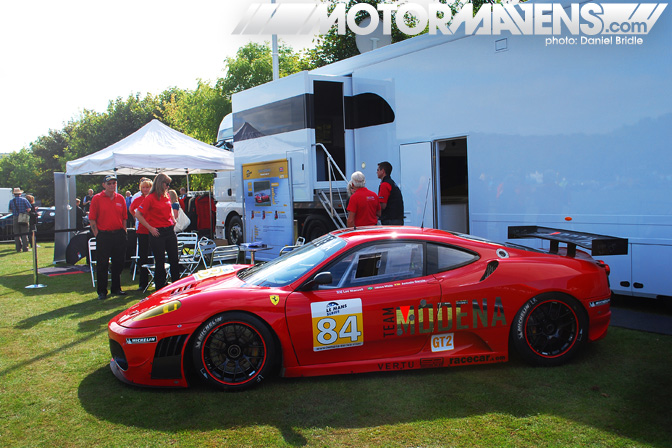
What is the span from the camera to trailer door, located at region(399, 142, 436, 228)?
25.6 ft

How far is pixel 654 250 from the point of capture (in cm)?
549

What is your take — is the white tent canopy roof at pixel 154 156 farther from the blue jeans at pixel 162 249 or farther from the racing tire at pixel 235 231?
the blue jeans at pixel 162 249

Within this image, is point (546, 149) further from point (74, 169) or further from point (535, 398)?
point (74, 169)

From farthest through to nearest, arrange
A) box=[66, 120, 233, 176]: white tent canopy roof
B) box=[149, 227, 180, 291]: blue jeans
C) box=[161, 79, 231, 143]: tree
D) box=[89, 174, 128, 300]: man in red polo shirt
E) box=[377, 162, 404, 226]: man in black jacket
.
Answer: box=[161, 79, 231, 143]: tree, box=[66, 120, 233, 176]: white tent canopy roof, box=[89, 174, 128, 300]: man in red polo shirt, box=[149, 227, 180, 291]: blue jeans, box=[377, 162, 404, 226]: man in black jacket

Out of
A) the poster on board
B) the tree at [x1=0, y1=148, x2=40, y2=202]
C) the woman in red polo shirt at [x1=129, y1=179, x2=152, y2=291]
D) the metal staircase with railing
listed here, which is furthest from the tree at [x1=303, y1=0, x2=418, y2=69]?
the tree at [x1=0, y1=148, x2=40, y2=202]

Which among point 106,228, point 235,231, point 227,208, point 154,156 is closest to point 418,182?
point 106,228

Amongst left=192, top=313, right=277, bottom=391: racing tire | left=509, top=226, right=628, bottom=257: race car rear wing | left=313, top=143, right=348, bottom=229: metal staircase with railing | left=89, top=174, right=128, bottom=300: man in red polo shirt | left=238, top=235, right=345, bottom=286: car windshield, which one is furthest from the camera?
left=313, top=143, right=348, bottom=229: metal staircase with railing

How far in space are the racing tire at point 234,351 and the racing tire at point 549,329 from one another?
195 centimetres

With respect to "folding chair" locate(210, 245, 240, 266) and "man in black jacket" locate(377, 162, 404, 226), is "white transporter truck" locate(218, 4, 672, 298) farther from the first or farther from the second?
"folding chair" locate(210, 245, 240, 266)

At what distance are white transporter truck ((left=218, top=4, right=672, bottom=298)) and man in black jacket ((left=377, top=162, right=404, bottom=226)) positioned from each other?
0.61 meters

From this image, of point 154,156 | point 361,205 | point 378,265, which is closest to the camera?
point 378,265

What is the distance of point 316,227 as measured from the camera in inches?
370

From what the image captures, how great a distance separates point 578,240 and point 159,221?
541cm

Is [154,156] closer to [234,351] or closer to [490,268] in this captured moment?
[234,351]
